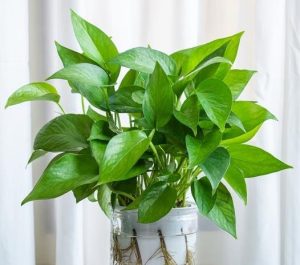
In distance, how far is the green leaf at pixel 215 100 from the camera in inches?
22.4

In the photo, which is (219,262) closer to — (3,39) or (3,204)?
(3,204)

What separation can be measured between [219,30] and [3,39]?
0.55 meters

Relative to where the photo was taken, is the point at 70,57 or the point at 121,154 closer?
the point at 121,154

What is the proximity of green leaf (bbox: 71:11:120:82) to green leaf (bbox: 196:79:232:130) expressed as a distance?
141 millimetres

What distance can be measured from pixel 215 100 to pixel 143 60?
106 mm

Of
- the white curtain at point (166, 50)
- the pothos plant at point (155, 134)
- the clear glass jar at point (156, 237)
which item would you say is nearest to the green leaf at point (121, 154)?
the pothos plant at point (155, 134)

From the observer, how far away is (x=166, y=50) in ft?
4.19

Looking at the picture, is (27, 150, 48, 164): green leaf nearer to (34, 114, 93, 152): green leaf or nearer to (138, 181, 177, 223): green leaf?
(34, 114, 93, 152): green leaf

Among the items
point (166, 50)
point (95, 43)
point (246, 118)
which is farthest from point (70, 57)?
point (166, 50)

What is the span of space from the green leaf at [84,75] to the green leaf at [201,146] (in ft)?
0.45

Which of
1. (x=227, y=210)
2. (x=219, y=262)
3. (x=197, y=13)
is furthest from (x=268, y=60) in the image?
(x=227, y=210)

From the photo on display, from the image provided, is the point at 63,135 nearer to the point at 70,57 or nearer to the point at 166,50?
the point at 70,57

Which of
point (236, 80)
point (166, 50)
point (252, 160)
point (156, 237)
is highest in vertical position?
point (166, 50)

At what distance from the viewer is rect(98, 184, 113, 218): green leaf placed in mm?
674
